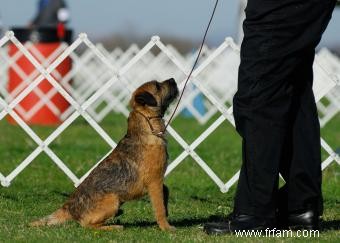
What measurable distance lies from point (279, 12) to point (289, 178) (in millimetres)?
1078

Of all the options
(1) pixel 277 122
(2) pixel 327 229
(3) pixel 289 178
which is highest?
(1) pixel 277 122

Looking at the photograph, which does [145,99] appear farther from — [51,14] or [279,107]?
[51,14]

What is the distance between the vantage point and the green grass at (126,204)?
569 cm

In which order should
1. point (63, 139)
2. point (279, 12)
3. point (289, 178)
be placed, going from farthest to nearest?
point (63, 139), point (289, 178), point (279, 12)

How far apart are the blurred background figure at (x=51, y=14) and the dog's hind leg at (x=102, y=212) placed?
12171 millimetres

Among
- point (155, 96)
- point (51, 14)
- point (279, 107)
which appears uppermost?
point (51, 14)

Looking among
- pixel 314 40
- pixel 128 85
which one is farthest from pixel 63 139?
pixel 314 40

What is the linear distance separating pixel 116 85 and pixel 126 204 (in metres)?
13.4

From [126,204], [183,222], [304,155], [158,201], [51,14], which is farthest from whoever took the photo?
[51,14]

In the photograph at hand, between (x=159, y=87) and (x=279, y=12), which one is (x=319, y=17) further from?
(x=159, y=87)

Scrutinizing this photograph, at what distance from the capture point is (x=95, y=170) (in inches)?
241

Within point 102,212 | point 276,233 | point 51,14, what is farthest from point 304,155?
point 51,14

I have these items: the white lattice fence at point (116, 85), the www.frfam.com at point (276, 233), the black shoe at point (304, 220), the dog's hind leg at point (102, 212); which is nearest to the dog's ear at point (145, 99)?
the dog's hind leg at point (102, 212)

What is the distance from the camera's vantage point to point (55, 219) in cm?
606
